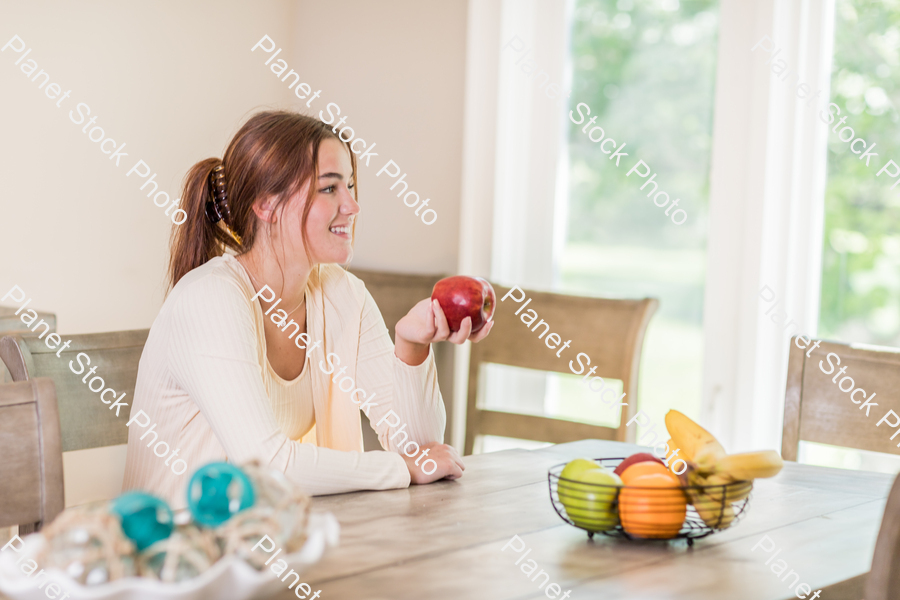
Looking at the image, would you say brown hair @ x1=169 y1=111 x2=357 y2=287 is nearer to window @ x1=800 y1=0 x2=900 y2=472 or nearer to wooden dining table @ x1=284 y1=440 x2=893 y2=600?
wooden dining table @ x1=284 y1=440 x2=893 y2=600

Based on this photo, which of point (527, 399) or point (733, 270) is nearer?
point (733, 270)

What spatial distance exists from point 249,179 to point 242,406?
0.47 m

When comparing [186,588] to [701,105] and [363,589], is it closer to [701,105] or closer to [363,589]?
[363,589]

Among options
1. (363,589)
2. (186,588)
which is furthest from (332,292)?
(186,588)

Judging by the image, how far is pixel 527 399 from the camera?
2705 millimetres

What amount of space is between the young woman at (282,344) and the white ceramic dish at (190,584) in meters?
0.52

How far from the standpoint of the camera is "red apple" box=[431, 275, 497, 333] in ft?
4.54

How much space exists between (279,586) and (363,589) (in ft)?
0.39

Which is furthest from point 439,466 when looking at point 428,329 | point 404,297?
point 404,297

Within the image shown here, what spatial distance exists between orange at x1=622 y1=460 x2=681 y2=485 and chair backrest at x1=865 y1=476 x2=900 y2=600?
22cm

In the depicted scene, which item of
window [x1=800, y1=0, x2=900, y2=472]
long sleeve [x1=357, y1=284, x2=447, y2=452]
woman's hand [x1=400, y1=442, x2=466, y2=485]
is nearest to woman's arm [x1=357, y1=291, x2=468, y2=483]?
long sleeve [x1=357, y1=284, x2=447, y2=452]

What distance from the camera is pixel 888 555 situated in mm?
881

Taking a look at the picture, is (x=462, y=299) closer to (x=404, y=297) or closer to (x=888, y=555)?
(x=888, y=555)

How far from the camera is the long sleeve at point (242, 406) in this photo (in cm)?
125
